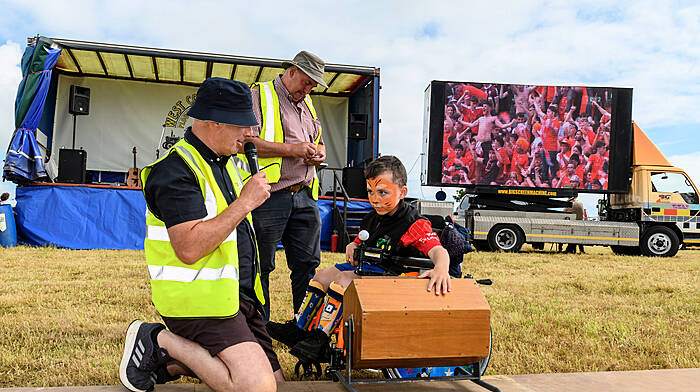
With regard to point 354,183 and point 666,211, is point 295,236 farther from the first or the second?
point 666,211

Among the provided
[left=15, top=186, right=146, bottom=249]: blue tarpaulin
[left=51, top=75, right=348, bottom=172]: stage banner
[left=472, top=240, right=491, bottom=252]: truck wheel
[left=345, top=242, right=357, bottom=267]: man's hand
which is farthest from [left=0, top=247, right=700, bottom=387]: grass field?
[left=51, top=75, right=348, bottom=172]: stage banner

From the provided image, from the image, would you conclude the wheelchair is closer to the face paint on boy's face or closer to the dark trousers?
the face paint on boy's face

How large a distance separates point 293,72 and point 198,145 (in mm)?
1211

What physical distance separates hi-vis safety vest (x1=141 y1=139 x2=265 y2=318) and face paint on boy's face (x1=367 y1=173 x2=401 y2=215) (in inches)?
34.2

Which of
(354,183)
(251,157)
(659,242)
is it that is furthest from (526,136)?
(251,157)

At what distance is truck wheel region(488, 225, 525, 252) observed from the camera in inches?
486

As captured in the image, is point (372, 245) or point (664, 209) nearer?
point (372, 245)

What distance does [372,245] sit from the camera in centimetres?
275

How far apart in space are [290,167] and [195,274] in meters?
1.29

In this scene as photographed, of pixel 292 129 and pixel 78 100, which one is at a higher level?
pixel 78 100

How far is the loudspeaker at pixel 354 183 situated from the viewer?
1133 centimetres

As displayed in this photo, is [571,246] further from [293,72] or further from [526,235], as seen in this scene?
[293,72]

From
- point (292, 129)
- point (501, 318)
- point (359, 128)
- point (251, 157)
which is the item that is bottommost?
point (501, 318)

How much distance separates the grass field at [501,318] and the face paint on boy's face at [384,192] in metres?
1.02
